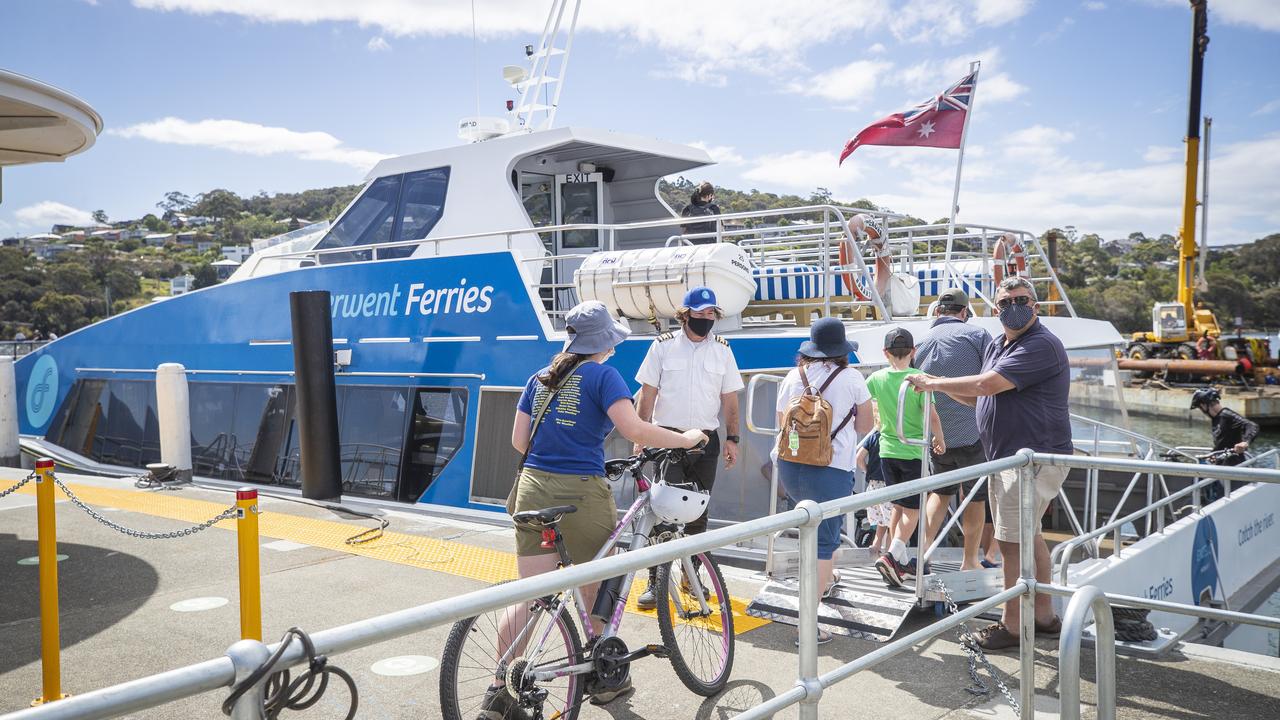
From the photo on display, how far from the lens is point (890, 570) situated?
5.25 m

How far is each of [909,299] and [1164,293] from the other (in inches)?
3226

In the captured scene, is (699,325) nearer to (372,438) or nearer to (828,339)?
(828,339)

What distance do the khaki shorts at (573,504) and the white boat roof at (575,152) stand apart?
20.0 feet

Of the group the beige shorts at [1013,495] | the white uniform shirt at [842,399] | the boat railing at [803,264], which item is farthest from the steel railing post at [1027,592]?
the boat railing at [803,264]

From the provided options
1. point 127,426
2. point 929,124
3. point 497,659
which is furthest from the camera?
point 127,426

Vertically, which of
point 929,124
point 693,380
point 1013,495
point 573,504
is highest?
point 929,124

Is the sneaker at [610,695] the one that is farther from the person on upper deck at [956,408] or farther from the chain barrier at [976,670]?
the person on upper deck at [956,408]

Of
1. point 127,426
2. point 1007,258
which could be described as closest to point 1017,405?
point 1007,258

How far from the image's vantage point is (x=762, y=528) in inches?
93.6

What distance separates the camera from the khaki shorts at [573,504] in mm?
3635

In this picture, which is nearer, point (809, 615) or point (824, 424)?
point (809, 615)

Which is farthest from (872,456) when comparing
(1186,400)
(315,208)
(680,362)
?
(315,208)

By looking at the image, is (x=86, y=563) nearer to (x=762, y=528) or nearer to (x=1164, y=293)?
(x=762, y=528)

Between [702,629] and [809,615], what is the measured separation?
63.0 inches
